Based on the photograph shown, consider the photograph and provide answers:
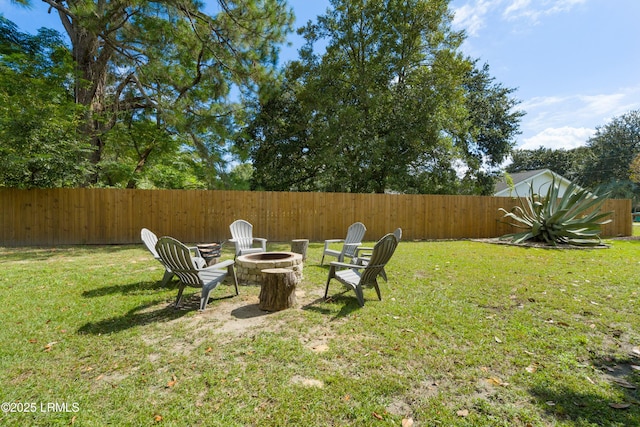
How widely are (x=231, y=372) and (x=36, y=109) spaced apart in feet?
31.2

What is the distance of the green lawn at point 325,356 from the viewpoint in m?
1.84

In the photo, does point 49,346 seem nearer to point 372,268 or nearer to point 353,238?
point 372,268

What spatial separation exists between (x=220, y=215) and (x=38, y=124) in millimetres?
4998

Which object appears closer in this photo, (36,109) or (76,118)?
(36,109)

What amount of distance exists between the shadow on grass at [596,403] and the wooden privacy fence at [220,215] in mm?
8370

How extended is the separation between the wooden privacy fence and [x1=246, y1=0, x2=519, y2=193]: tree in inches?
103

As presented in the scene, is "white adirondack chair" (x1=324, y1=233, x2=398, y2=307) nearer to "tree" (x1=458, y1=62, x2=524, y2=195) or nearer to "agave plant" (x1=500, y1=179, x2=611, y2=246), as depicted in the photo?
"agave plant" (x1=500, y1=179, x2=611, y2=246)

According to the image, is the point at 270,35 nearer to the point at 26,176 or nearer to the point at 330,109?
the point at 330,109

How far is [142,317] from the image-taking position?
331cm

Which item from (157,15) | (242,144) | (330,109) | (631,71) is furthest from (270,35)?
(631,71)

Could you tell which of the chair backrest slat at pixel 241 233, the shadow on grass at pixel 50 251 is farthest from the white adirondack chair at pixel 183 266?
the shadow on grass at pixel 50 251

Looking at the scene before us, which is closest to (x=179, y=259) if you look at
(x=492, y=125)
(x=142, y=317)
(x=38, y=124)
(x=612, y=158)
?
(x=142, y=317)

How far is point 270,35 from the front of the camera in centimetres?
900

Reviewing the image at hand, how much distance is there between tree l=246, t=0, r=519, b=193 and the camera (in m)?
12.7
